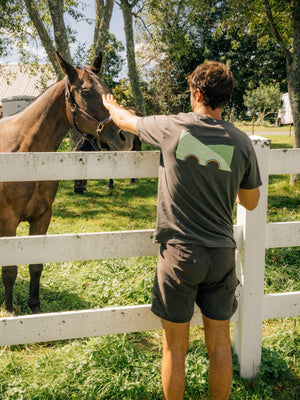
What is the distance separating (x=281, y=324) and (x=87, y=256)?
209 centimetres

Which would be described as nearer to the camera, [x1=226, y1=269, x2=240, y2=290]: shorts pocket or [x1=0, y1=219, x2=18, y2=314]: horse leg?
[x1=226, y1=269, x2=240, y2=290]: shorts pocket

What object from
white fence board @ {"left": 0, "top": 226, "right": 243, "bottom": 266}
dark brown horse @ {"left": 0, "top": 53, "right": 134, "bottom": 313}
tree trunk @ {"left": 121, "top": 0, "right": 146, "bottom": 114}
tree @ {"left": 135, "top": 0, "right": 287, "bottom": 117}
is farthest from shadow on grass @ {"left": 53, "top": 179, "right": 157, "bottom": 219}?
tree @ {"left": 135, "top": 0, "right": 287, "bottom": 117}

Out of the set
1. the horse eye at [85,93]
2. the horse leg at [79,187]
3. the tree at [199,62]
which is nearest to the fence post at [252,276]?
the horse eye at [85,93]

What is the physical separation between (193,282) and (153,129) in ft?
2.78

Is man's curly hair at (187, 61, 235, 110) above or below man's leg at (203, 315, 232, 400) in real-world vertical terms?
above

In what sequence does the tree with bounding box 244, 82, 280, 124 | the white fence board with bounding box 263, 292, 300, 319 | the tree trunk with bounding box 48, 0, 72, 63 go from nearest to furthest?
1. the white fence board with bounding box 263, 292, 300, 319
2. the tree trunk with bounding box 48, 0, 72, 63
3. the tree with bounding box 244, 82, 280, 124

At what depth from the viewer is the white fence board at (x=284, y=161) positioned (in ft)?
7.95

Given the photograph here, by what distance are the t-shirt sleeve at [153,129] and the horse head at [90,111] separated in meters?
1.17

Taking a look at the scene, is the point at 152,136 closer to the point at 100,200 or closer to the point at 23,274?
the point at 23,274

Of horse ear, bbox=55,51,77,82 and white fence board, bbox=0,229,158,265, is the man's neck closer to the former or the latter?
white fence board, bbox=0,229,158,265

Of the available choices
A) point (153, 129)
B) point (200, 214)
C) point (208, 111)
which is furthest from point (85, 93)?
point (200, 214)

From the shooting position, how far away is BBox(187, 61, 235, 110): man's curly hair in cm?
179

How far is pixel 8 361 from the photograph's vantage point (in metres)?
2.71

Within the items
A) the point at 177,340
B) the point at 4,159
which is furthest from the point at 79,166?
the point at 177,340
